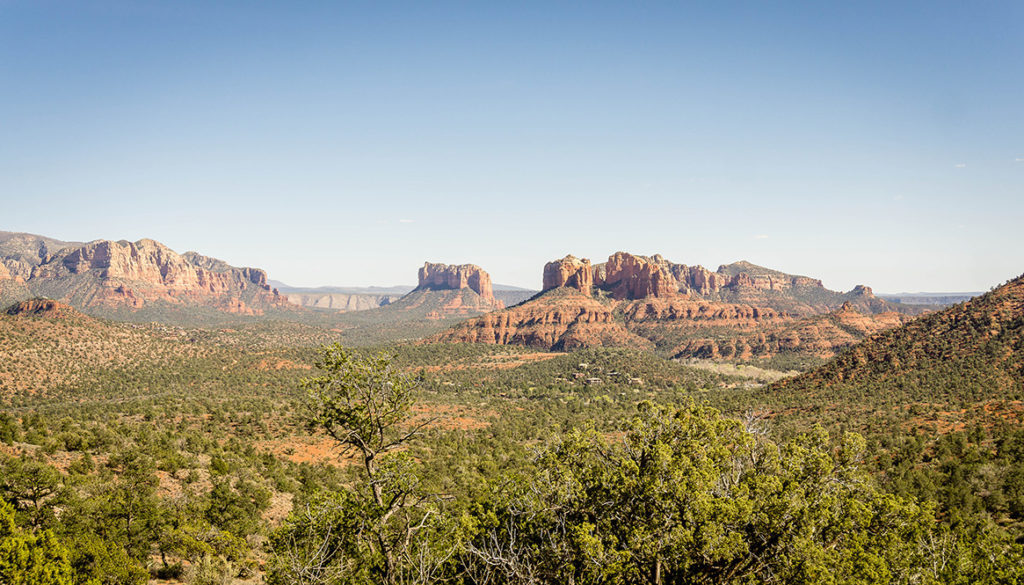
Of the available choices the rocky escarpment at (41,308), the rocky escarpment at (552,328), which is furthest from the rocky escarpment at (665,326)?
the rocky escarpment at (41,308)

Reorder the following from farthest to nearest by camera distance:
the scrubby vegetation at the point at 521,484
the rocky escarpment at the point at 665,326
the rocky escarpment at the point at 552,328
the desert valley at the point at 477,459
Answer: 1. the rocky escarpment at the point at 552,328
2. the rocky escarpment at the point at 665,326
3. the desert valley at the point at 477,459
4. the scrubby vegetation at the point at 521,484

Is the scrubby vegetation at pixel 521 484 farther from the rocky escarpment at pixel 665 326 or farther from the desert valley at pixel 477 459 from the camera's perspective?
the rocky escarpment at pixel 665 326

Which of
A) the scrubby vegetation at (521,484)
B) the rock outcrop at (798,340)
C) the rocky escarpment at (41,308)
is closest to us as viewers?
the scrubby vegetation at (521,484)

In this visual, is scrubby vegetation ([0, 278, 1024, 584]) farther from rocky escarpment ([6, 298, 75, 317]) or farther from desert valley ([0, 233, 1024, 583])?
rocky escarpment ([6, 298, 75, 317])

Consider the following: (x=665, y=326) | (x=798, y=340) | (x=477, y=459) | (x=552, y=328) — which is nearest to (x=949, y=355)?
(x=477, y=459)

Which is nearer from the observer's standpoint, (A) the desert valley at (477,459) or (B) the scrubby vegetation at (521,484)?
(B) the scrubby vegetation at (521,484)

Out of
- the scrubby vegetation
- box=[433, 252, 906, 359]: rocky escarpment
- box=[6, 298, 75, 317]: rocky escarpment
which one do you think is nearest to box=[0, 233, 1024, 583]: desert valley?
the scrubby vegetation

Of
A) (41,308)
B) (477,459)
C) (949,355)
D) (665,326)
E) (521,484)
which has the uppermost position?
(949,355)

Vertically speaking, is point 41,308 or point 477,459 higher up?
point 41,308

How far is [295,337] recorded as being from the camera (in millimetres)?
178125

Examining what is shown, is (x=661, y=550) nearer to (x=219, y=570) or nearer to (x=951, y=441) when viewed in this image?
(x=219, y=570)

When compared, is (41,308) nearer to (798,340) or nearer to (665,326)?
(665,326)

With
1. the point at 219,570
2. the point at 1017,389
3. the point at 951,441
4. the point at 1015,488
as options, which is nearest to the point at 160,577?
the point at 219,570

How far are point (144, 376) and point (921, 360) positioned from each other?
120721 millimetres
